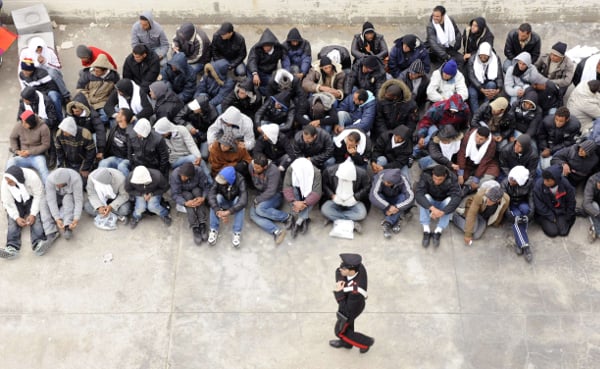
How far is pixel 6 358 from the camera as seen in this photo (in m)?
7.84

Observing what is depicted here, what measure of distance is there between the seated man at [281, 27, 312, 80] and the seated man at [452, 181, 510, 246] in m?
3.16

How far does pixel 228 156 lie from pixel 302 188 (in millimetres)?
1098

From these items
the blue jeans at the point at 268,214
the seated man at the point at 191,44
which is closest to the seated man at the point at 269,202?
the blue jeans at the point at 268,214

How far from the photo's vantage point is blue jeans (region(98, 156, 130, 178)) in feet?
29.9

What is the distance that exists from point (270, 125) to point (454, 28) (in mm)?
3457

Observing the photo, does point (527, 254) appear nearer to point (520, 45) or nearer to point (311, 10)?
point (520, 45)

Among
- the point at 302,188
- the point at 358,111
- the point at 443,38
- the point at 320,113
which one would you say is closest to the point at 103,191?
the point at 302,188

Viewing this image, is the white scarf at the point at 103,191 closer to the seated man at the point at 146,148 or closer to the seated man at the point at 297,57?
the seated man at the point at 146,148

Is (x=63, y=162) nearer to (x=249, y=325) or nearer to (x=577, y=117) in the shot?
(x=249, y=325)

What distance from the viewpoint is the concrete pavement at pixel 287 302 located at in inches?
308

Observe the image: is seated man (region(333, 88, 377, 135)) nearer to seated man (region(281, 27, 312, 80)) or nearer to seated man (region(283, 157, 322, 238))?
seated man (region(281, 27, 312, 80))

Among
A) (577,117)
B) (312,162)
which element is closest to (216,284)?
(312,162)

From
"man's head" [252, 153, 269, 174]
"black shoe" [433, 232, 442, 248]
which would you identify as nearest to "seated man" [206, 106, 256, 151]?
"man's head" [252, 153, 269, 174]

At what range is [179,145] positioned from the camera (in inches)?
359
